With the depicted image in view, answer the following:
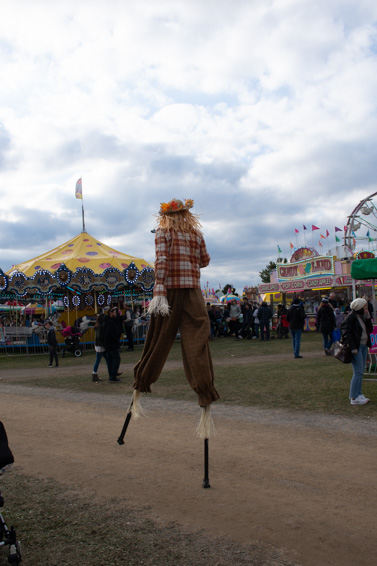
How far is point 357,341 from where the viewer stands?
7.91 m

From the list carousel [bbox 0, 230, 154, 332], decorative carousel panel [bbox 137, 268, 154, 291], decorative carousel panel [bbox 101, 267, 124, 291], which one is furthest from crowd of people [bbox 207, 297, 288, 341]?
decorative carousel panel [bbox 101, 267, 124, 291]

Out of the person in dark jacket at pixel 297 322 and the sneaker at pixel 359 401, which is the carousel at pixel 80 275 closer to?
the person in dark jacket at pixel 297 322

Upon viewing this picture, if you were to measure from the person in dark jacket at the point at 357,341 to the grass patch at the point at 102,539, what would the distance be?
5.04m

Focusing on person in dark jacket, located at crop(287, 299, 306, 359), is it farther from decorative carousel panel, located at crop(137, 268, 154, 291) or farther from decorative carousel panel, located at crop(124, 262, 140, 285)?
decorative carousel panel, located at crop(137, 268, 154, 291)

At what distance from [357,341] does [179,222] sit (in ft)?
14.9

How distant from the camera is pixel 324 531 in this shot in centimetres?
346

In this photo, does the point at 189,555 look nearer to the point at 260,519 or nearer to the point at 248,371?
the point at 260,519

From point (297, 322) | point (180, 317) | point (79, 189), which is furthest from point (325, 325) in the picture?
point (79, 189)

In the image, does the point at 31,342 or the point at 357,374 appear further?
the point at 31,342

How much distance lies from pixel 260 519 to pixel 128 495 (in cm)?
120

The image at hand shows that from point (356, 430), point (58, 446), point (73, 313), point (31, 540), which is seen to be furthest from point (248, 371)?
point (73, 313)

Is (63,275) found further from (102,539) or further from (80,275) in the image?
(102,539)

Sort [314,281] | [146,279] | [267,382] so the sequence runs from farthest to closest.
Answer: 1. [314,281]
2. [146,279]
3. [267,382]

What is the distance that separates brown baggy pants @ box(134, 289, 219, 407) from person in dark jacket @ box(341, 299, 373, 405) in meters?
4.21
